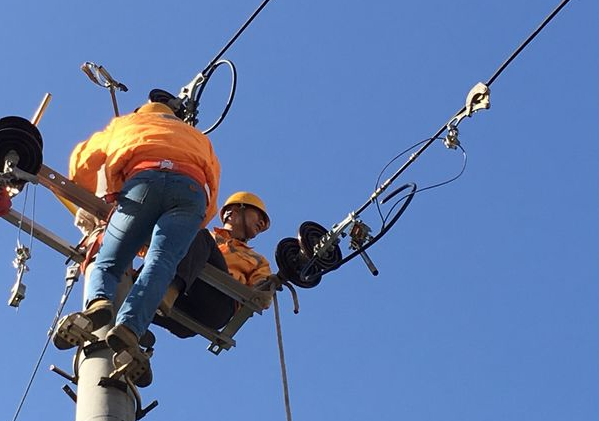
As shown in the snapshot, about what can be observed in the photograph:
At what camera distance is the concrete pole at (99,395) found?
5.80m

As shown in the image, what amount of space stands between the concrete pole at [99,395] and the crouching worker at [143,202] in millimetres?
111

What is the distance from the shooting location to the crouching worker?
20.3 ft

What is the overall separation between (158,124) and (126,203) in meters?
0.73

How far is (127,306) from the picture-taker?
6148mm

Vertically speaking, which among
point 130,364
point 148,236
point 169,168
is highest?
point 169,168

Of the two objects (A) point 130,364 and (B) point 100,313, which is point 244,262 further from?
(A) point 130,364

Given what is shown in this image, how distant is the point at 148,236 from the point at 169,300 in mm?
466

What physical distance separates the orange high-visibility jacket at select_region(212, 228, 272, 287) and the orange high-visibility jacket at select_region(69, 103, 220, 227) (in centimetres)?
89

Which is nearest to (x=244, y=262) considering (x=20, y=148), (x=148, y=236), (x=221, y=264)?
(x=221, y=264)

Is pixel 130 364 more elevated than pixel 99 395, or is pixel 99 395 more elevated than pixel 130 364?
pixel 130 364

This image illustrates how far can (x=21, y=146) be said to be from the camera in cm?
691

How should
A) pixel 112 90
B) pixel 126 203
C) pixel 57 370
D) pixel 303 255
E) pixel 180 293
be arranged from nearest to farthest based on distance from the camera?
pixel 57 370 → pixel 126 203 → pixel 180 293 → pixel 303 255 → pixel 112 90

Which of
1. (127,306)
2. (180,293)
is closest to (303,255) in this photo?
(180,293)

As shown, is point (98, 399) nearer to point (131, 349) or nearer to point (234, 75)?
point (131, 349)
